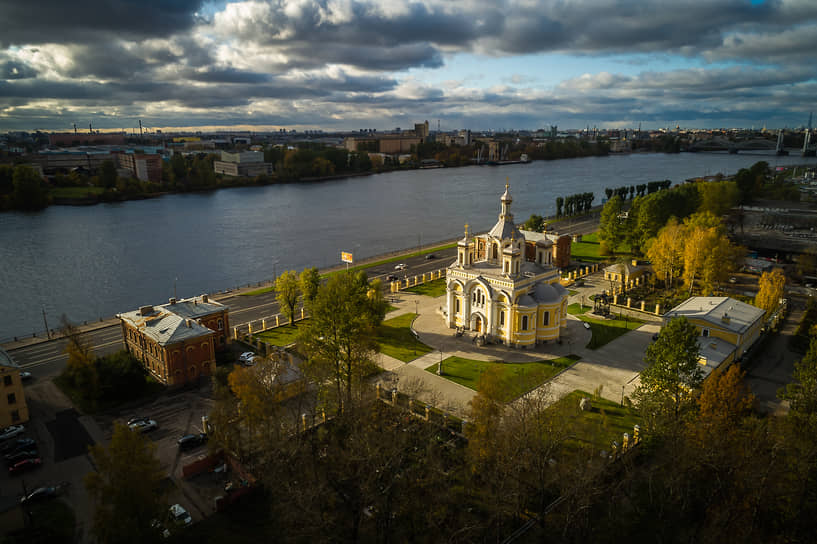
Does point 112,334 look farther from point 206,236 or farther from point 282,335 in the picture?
point 206,236

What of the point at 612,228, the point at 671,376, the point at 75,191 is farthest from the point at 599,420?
the point at 75,191

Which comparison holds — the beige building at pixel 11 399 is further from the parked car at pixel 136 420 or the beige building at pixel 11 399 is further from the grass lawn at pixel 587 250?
the grass lawn at pixel 587 250

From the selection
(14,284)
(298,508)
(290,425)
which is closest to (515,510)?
(298,508)

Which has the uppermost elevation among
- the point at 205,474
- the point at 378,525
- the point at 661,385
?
the point at 661,385

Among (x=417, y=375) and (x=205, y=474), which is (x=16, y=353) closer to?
(x=205, y=474)

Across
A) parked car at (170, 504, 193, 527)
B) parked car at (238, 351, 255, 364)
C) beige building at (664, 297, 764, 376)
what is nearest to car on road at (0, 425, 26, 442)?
parked car at (170, 504, 193, 527)
